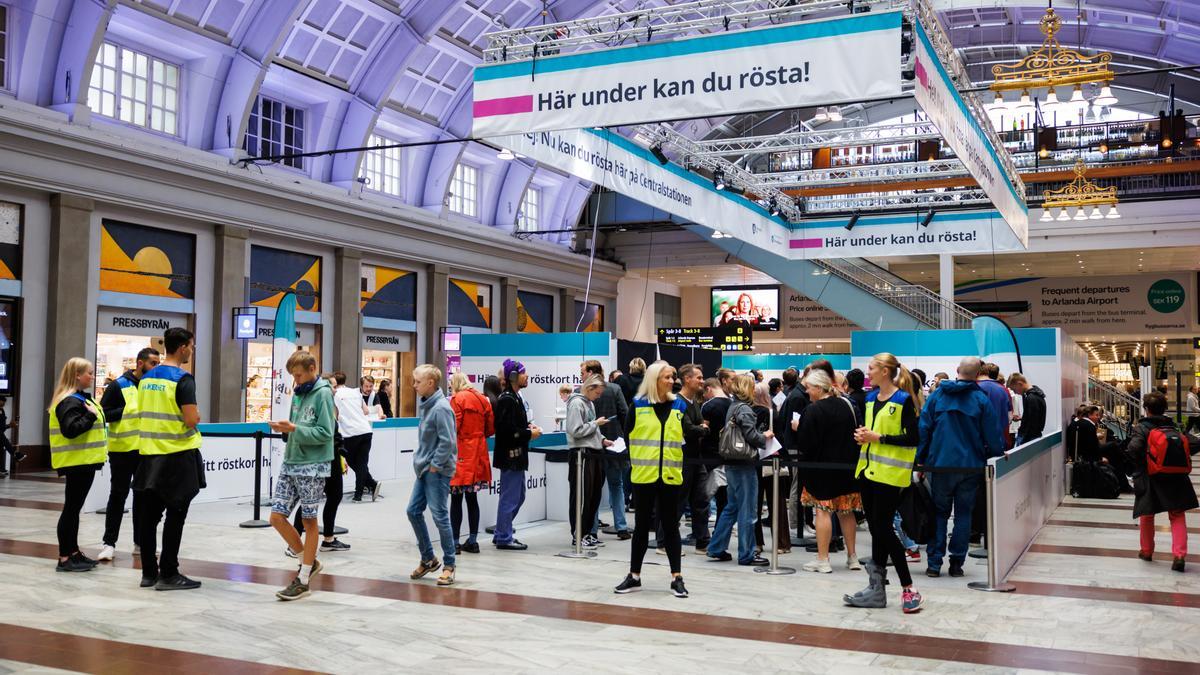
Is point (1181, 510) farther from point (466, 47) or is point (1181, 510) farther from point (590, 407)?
point (466, 47)

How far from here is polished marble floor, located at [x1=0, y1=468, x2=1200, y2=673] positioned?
496cm

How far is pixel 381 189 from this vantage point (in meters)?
23.3

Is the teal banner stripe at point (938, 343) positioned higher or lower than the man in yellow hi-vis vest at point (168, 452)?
higher

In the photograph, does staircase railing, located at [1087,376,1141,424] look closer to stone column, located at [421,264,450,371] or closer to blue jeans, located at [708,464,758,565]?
stone column, located at [421,264,450,371]

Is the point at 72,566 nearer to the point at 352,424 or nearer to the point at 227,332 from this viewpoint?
the point at 352,424

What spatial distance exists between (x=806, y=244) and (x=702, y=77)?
10577 millimetres

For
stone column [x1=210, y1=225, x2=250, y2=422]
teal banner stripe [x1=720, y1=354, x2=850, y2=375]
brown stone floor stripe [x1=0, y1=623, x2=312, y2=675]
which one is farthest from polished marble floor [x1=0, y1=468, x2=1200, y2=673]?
teal banner stripe [x1=720, y1=354, x2=850, y2=375]

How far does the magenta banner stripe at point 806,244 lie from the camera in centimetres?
1745

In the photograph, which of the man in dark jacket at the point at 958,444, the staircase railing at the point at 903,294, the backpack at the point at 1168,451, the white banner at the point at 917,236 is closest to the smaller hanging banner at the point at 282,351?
the white banner at the point at 917,236

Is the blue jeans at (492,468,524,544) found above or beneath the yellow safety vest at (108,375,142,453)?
beneath

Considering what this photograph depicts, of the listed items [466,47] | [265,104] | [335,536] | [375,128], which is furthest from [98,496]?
[466,47]

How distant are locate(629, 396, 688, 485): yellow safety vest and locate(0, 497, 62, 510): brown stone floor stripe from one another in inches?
288

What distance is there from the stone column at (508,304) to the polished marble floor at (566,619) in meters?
18.3

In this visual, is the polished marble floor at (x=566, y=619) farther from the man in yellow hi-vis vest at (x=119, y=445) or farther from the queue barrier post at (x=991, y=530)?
the man in yellow hi-vis vest at (x=119, y=445)
